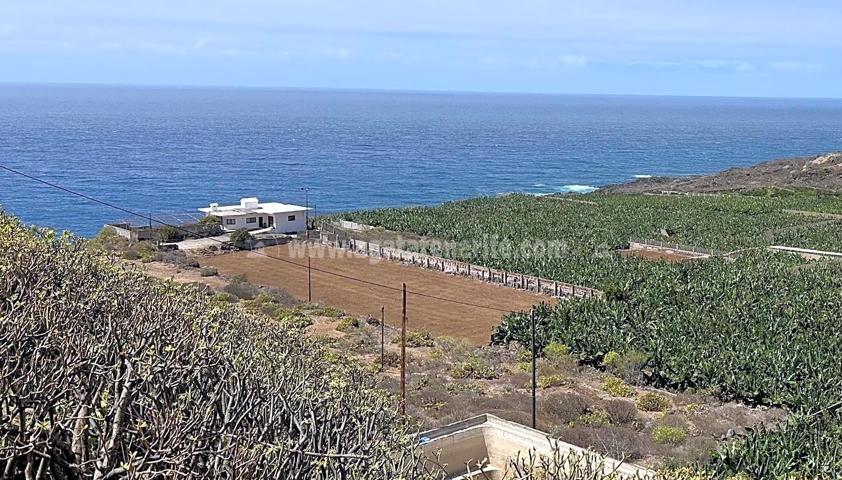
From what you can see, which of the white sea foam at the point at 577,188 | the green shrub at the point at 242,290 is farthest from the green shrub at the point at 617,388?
the white sea foam at the point at 577,188

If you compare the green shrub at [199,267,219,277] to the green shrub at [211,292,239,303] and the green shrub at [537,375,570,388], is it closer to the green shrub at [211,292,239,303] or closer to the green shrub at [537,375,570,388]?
the green shrub at [211,292,239,303]

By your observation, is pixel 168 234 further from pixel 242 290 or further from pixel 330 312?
pixel 330 312

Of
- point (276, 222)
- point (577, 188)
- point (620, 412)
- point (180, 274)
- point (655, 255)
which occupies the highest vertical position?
point (620, 412)

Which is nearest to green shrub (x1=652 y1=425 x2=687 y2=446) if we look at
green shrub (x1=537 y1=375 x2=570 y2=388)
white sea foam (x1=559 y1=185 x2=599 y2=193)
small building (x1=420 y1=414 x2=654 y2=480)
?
small building (x1=420 y1=414 x2=654 y2=480)

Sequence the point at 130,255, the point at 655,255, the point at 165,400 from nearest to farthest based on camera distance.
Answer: the point at 165,400
the point at 130,255
the point at 655,255

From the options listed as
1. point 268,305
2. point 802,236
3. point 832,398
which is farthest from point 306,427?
point 802,236

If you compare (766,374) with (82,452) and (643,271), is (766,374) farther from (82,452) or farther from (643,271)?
(82,452)

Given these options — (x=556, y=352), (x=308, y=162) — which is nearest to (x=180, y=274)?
(x=556, y=352)

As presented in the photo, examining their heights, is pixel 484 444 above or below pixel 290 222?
above
